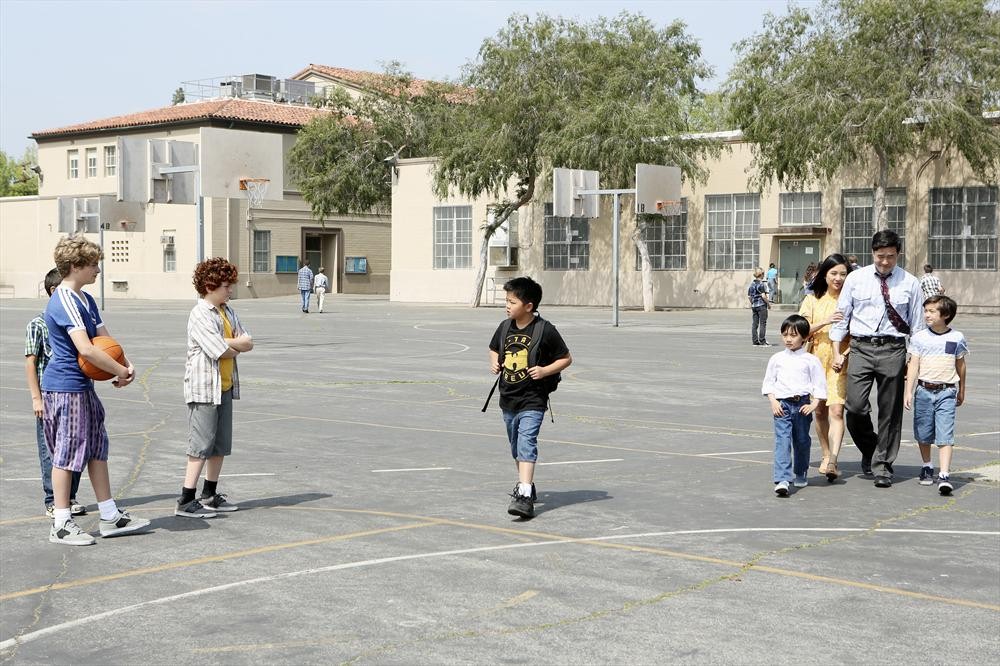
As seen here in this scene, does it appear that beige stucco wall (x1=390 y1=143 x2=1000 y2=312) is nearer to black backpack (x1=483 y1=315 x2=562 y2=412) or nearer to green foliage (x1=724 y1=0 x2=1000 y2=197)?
green foliage (x1=724 y1=0 x2=1000 y2=197)

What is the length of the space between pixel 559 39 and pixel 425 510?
128 feet

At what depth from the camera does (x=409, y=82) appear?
60.8 meters

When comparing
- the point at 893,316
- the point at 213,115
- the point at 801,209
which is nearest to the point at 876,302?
the point at 893,316

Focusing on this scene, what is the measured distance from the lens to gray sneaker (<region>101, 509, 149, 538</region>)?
7931 mm

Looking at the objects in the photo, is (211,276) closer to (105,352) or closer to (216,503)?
(105,352)

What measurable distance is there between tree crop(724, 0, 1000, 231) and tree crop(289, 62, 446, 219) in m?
22.6

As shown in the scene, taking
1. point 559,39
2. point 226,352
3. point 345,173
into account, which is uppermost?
point 559,39

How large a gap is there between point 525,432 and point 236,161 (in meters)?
18.4

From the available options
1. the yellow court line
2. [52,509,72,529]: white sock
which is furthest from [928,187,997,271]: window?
[52,509,72,529]: white sock

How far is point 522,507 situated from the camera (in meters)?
8.45

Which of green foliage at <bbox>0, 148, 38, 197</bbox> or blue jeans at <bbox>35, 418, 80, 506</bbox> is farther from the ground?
green foliage at <bbox>0, 148, 38, 197</bbox>

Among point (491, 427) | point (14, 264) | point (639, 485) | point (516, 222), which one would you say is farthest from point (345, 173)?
point (639, 485)

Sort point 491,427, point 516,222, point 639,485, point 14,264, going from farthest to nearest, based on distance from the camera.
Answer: point 14,264, point 516,222, point 491,427, point 639,485

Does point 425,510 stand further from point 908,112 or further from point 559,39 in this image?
point 559,39
